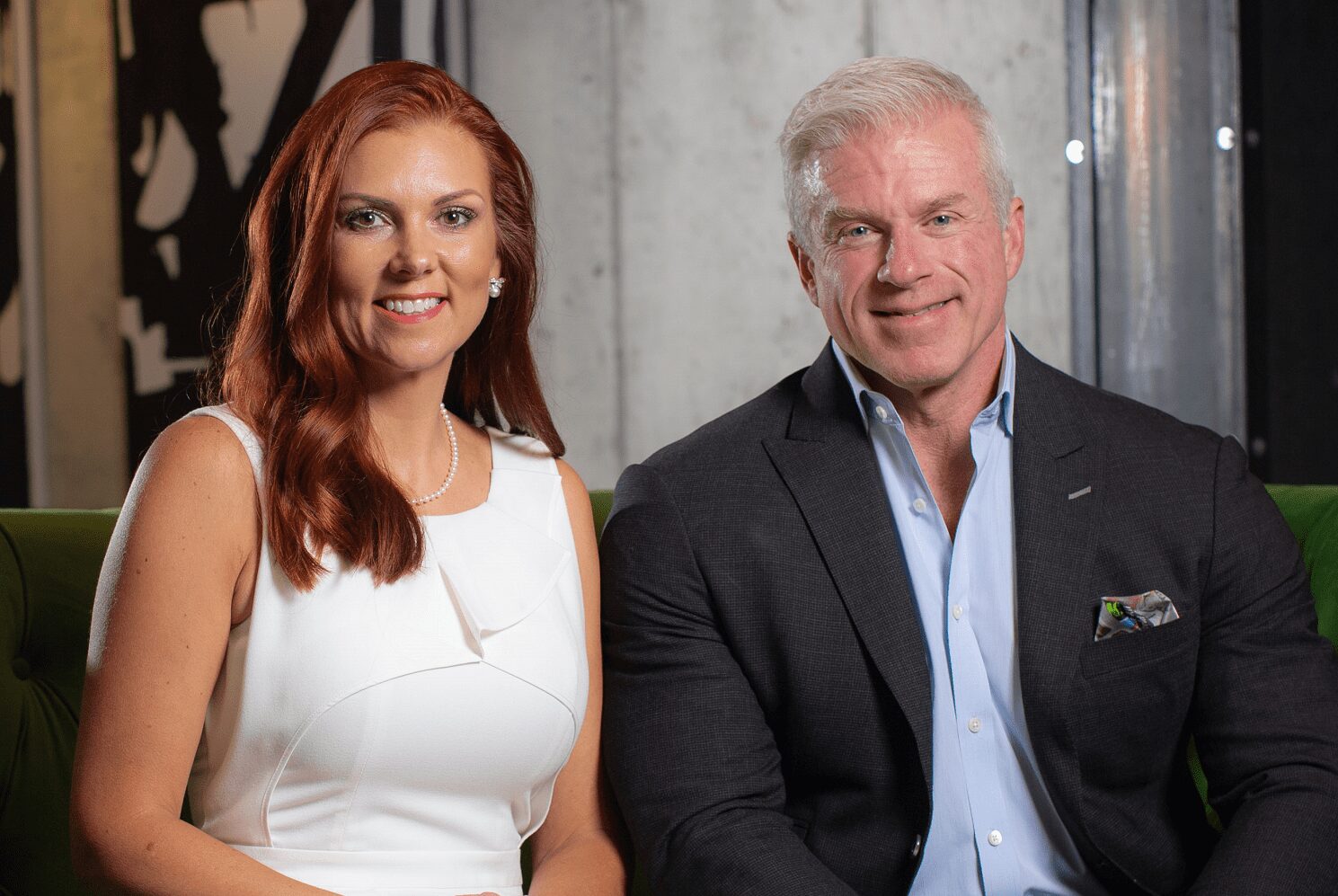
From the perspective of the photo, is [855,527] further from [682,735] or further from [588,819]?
[588,819]

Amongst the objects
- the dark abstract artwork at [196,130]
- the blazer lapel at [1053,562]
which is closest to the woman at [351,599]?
the blazer lapel at [1053,562]

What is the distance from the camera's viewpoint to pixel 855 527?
168 cm

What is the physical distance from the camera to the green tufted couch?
180 cm

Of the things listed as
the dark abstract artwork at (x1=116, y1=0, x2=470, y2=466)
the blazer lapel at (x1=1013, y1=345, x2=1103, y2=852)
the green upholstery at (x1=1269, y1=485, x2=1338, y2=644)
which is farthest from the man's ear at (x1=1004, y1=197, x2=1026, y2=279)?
the dark abstract artwork at (x1=116, y1=0, x2=470, y2=466)

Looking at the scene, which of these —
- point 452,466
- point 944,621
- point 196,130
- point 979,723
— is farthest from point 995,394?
point 196,130

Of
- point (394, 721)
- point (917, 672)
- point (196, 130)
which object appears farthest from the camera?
point (196, 130)

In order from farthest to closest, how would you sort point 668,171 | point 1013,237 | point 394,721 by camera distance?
point 668,171, point 1013,237, point 394,721

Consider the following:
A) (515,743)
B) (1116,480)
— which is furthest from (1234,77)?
(515,743)

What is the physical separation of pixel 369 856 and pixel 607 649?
1.39 feet

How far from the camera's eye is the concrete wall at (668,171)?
9.53 feet

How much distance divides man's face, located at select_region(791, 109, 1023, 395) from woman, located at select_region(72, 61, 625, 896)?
1.52 feet

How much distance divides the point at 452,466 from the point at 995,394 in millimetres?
782

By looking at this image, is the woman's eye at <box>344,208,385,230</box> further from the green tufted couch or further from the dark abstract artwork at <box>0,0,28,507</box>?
the dark abstract artwork at <box>0,0,28,507</box>

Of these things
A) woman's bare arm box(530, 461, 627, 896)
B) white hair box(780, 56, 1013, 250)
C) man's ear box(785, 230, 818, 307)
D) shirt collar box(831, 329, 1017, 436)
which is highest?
white hair box(780, 56, 1013, 250)
